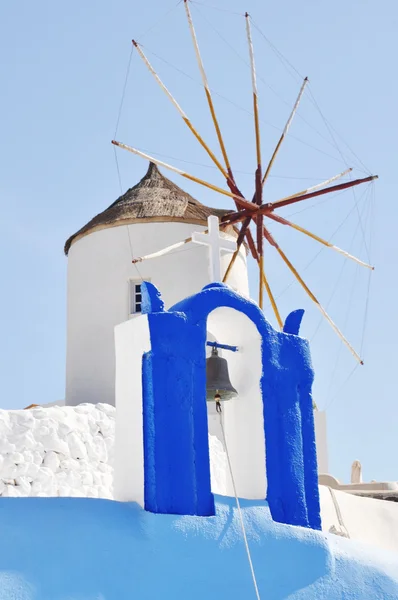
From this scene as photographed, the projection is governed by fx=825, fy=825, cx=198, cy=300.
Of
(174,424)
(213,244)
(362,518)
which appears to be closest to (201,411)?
(174,424)

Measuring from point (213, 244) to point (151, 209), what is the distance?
641 centimetres

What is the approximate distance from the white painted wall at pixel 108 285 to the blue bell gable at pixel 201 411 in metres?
5.92

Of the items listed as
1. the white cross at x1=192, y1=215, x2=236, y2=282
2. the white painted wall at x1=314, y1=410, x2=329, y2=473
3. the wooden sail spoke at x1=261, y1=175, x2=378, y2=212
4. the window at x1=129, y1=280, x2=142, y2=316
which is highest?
the wooden sail spoke at x1=261, y1=175, x2=378, y2=212

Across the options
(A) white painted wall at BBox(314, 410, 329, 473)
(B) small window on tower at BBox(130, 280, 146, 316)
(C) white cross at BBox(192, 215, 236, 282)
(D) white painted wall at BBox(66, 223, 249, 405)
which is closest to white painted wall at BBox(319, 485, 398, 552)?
(A) white painted wall at BBox(314, 410, 329, 473)

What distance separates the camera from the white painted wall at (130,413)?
3559mm

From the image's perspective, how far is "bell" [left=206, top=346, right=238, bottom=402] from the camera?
3988mm

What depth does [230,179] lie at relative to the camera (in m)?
10.1

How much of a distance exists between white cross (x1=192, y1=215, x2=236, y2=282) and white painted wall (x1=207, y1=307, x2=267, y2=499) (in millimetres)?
252

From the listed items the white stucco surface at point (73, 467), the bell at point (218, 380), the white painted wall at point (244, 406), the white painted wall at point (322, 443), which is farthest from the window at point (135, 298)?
the bell at point (218, 380)

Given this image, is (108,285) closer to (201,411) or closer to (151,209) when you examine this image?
(151,209)

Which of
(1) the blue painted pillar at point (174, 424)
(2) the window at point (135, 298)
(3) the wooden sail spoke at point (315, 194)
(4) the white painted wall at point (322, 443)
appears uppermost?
(3) the wooden sail spoke at point (315, 194)

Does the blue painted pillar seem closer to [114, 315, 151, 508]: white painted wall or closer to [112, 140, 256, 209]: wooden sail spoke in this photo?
[114, 315, 151, 508]: white painted wall

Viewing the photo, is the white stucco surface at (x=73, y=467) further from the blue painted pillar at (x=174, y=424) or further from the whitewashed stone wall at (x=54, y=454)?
the blue painted pillar at (x=174, y=424)

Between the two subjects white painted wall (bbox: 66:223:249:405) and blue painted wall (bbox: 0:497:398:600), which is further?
white painted wall (bbox: 66:223:249:405)
